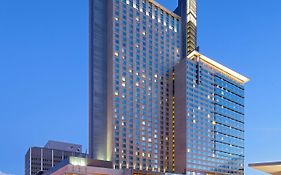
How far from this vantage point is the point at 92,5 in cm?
10356

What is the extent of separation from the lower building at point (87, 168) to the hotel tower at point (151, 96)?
612 cm

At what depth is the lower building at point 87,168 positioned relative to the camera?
3118 inches

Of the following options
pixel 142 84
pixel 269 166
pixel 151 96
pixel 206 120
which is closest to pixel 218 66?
pixel 206 120

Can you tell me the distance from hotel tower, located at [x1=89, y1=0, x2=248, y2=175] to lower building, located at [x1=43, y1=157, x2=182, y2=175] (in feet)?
20.1

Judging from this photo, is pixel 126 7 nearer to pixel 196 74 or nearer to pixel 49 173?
pixel 196 74

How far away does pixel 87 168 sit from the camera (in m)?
80.2

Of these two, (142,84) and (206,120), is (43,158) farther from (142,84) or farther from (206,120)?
(206,120)

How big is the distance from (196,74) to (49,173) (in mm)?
53654

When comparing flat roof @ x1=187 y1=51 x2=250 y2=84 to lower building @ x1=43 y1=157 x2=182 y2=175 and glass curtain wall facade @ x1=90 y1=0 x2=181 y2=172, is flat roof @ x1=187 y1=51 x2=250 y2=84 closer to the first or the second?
glass curtain wall facade @ x1=90 y1=0 x2=181 y2=172

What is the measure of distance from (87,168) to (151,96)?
3340 centimetres

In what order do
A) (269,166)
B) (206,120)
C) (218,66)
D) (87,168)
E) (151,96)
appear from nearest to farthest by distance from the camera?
(269,166)
(87,168)
(151,96)
(206,120)
(218,66)

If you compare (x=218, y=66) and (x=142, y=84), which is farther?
(x=218, y=66)

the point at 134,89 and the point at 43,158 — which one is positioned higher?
the point at 134,89

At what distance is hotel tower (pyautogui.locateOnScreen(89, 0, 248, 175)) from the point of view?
96.1m
